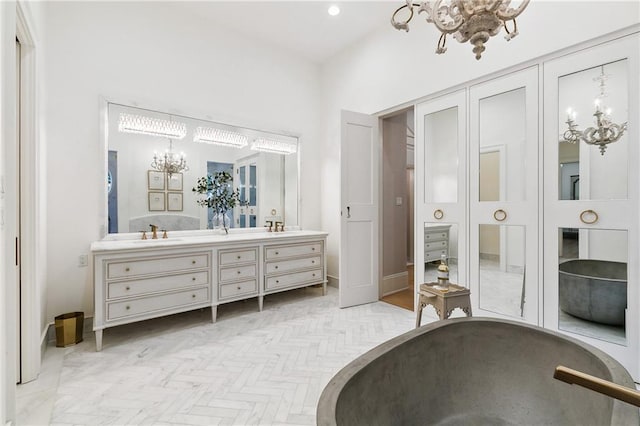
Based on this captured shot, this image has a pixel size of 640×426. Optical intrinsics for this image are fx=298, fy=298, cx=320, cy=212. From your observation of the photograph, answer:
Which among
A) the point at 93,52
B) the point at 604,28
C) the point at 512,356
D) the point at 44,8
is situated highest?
the point at 44,8

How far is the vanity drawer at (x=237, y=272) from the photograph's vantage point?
3139mm

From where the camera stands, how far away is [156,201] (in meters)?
3.29

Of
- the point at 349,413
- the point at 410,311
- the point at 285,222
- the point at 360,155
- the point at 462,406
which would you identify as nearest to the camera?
the point at 349,413

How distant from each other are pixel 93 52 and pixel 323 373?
3.63 meters

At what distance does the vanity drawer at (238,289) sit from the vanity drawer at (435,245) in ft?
6.42

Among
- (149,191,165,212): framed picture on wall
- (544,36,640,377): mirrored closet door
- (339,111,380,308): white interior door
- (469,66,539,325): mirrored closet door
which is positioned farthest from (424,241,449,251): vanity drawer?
(149,191,165,212): framed picture on wall

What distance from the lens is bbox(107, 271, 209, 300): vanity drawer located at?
8.29 ft

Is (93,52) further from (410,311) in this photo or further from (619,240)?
(619,240)

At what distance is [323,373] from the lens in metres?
2.16

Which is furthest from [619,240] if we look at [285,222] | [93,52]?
[93,52]

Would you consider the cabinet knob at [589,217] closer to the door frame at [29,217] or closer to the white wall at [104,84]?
the white wall at [104,84]

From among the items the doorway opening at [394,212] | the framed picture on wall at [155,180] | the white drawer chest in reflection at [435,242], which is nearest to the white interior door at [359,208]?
the doorway opening at [394,212]

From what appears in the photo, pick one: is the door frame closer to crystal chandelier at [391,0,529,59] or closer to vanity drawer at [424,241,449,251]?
crystal chandelier at [391,0,529,59]

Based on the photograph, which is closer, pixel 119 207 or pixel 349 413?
pixel 349 413
